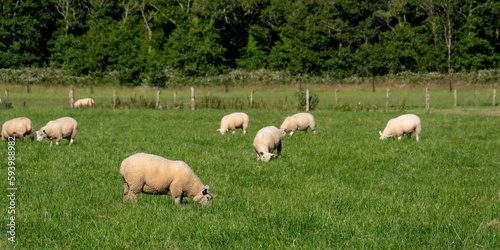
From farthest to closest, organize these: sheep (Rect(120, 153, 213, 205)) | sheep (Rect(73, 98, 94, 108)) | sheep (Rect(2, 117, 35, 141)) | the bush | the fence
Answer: the fence < sheep (Rect(73, 98, 94, 108)) < the bush < sheep (Rect(2, 117, 35, 141)) < sheep (Rect(120, 153, 213, 205))

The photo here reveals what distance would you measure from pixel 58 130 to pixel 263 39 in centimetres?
5793

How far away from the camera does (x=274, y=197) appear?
790 centimetres

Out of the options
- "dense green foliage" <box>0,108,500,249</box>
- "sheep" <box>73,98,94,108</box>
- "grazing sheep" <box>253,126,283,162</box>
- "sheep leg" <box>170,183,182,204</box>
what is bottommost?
"dense green foliage" <box>0,108,500,249</box>

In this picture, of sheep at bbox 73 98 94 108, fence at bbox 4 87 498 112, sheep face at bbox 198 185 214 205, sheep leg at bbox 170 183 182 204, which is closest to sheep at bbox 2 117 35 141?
sheep leg at bbox 170 183 182 204

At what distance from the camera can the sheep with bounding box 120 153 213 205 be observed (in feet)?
23.6

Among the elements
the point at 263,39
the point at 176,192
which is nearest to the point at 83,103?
the point at 176,192

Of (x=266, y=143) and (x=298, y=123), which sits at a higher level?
(x=298, y=123)

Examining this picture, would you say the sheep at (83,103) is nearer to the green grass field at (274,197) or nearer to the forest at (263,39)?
the green grass field at (274,197)

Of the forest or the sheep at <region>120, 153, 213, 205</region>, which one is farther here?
the forest

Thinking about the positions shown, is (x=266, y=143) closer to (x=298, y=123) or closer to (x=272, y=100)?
(x=298, y=123)

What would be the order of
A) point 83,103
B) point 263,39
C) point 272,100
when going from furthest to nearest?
point 263,39
point 272,100
point 83,103

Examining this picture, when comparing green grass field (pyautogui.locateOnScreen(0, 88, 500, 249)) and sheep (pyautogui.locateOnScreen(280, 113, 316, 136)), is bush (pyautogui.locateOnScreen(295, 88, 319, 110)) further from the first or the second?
green grass field (pyautogui.locateOnScreen(0, 88, 500, 249))

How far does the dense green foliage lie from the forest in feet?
149

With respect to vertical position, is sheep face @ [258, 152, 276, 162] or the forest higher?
the forest
